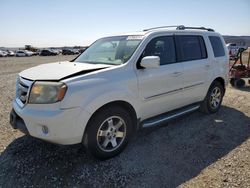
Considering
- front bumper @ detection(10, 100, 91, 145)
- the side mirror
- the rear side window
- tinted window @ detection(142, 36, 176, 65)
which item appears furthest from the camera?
the rear side window

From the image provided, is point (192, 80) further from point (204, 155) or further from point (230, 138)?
point (204, 155)

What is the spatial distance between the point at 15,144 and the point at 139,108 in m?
2.19

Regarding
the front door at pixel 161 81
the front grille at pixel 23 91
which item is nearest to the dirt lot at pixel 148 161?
the front door at pixel 161 81

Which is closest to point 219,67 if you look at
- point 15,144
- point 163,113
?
point 163,113

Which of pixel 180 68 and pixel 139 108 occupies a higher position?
pixel 180 68

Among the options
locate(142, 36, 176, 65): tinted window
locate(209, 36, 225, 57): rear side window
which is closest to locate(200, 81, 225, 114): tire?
locate(209, 36, 225, 57): rear side window

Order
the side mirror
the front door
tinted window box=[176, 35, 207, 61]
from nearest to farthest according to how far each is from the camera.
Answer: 1. the side mirror
2. the front door
3. tinted window box=[176, 35, 207, 61]

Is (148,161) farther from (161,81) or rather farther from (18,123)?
(18,123)

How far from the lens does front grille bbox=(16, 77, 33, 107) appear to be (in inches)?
128

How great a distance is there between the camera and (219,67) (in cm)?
557

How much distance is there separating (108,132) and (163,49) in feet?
5.90

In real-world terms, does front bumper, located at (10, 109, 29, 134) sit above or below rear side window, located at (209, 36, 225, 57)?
below

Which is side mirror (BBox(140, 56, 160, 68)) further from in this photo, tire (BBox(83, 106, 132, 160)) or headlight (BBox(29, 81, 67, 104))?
headlight (BBox(29, 81, 67, 104))

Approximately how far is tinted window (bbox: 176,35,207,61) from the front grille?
2.69 metres
